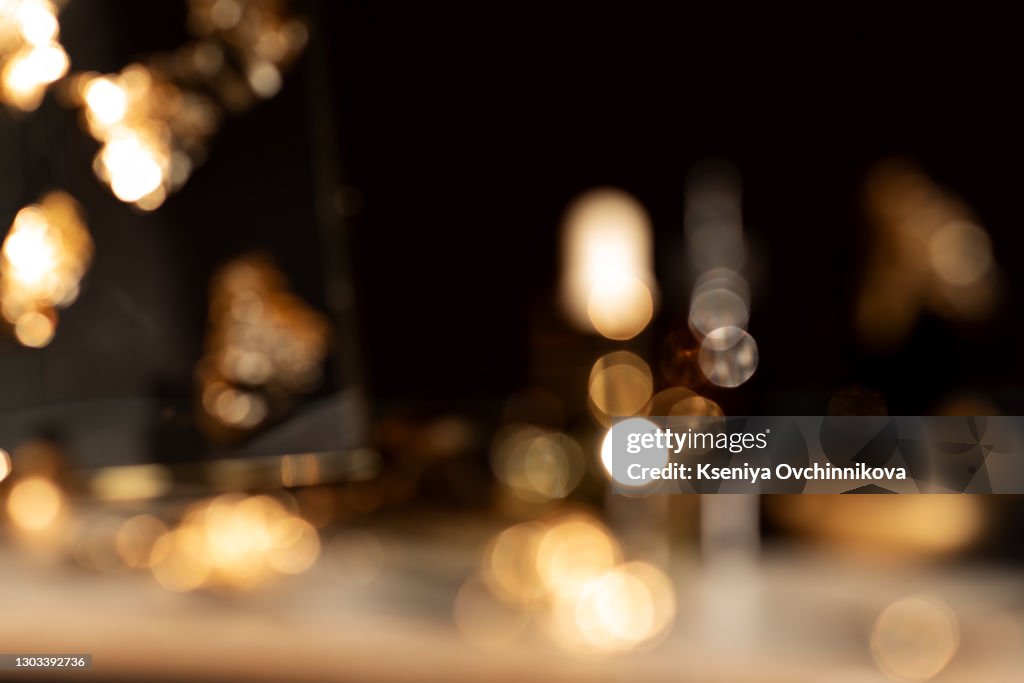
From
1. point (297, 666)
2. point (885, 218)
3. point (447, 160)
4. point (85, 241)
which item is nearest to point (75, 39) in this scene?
point (85, 241)

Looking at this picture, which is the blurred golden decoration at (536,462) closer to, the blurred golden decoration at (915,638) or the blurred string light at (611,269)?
the blurred string light at (611,269)

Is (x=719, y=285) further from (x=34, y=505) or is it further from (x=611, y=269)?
(x=34, y=505)

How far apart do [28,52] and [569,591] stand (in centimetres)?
46

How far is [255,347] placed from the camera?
0.45 metres

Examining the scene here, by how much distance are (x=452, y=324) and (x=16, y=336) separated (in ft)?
1.54

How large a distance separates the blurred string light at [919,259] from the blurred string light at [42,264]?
1.96ft

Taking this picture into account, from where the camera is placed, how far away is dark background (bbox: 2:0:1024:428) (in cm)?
74

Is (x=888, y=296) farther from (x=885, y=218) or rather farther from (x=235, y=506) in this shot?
(x=235, y=506)

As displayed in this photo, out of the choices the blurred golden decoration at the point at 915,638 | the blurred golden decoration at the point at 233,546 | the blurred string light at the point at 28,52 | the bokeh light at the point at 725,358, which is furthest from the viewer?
the bokeh light at the point at 725,358

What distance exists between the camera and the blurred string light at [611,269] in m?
0.75

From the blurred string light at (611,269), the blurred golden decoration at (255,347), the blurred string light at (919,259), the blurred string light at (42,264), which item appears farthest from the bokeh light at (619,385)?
the blurred string light at (42,264)

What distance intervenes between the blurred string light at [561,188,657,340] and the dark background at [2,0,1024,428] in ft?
0.13

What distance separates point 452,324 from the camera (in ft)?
2.72

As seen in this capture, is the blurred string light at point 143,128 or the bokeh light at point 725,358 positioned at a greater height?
the bokeh light at point 725,358
